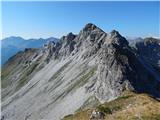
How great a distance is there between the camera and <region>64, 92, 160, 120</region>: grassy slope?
7238 cm

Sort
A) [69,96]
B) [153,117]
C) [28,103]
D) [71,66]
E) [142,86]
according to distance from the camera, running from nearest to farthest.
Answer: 1. [153,117]
2. [142,86]
3. [69,96]
4. [28,103]
5. [71,66]

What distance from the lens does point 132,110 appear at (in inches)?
3059

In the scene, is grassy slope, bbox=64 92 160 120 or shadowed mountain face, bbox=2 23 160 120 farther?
shadowed mountain face, bbox=2 23 160 120

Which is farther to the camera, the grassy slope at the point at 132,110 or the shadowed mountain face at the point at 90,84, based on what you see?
the shadowed mountain face at the point at 90,84

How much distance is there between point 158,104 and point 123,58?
51530 millimetres

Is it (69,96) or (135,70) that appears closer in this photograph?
(135,70)

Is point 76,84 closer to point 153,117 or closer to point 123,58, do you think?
point 123,58

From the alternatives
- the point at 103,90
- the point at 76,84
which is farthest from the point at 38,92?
the point at 103,90

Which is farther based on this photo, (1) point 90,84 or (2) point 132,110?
(1) point 90,84

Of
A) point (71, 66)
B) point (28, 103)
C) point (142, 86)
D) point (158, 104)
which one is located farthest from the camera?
point (71, 66)

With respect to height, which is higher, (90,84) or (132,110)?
(90,84)

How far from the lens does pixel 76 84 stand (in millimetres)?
161750

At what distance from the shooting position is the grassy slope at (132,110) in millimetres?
72375

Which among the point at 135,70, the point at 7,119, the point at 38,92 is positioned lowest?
the point at 7,119
